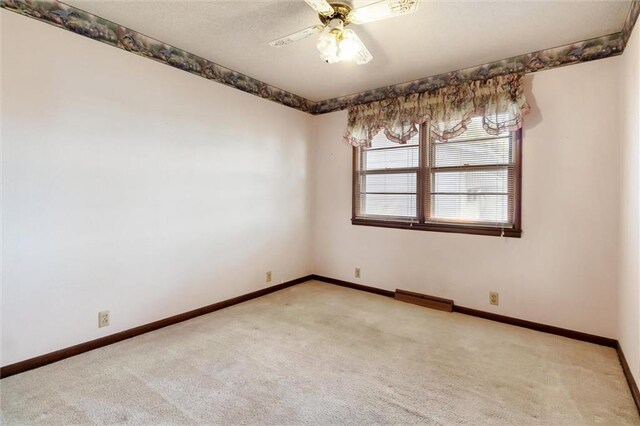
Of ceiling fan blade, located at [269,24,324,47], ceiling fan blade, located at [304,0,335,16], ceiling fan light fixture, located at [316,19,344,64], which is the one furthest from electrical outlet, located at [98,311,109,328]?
ceiling fan blade, located at [304,0,335,16]

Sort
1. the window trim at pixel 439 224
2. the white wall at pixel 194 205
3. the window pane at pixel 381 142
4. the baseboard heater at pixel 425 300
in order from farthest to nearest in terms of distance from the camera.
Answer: the window pane at pixel 381 142 → the baseboard heater at pixel 425 300 → the window trim at pixel 439 224 → the white wall at pixel 194 205

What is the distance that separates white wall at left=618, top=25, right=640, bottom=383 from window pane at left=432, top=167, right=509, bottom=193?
2.86 ft

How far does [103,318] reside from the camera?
257 cm

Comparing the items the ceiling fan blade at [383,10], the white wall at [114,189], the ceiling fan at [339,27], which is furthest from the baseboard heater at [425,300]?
the ceiling fan blade at [383,10]

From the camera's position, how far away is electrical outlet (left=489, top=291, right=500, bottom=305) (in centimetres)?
321

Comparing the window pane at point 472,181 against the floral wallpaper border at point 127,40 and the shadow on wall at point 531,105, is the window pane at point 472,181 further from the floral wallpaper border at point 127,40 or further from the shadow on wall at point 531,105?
the floral wallpaper border at point 127,40

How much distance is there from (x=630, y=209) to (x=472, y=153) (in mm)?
1402

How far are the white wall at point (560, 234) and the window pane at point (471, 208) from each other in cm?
19

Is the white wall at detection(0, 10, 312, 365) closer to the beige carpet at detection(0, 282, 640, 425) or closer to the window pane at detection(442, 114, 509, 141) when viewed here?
the beige carpet at detection(0, 282, 640, 425)

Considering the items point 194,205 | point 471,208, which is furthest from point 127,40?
point 471,208

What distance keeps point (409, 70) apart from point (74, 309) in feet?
12.0

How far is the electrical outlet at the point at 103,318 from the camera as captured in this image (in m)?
2.55

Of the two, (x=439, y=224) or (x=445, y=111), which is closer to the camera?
(x=445, y=111)

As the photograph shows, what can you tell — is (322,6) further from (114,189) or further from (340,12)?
(114,189)
